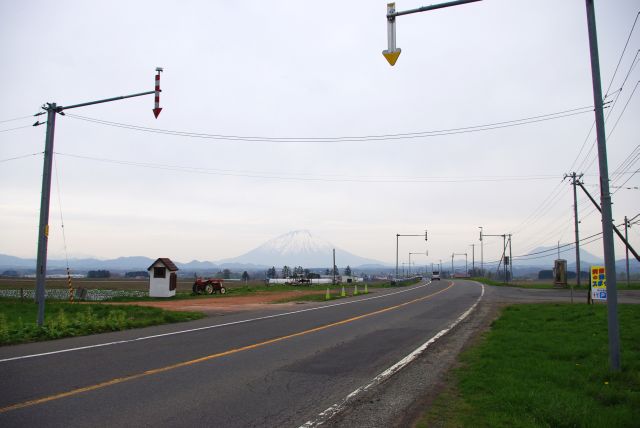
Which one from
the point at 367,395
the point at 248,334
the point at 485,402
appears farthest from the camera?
the point at 248,334

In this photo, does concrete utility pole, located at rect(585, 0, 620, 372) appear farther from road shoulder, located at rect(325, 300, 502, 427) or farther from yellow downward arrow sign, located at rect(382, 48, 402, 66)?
yellow downward arrow sign, located at rect(382, 48, 402, 66)

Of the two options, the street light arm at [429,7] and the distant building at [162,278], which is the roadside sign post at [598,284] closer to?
the street light arm at [429,7]

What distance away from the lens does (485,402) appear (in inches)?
237

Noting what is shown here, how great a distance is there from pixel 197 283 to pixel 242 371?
97.2ft

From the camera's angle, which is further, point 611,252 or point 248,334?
point 248,334

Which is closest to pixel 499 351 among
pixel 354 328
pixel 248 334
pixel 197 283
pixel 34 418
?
pixel 354 328

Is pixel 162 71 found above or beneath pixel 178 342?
above

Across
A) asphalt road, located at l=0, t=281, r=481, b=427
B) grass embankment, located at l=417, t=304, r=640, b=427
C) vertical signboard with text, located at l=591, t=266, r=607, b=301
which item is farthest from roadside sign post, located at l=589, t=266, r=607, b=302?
asphalt road, located at l=0, t=281, r=481, b=427

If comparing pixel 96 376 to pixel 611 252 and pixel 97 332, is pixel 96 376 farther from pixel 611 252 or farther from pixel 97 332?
pixel 611 252

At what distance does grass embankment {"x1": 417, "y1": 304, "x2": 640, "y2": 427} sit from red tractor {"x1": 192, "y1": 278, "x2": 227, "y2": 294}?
1123 inches

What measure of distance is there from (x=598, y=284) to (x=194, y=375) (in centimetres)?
1454

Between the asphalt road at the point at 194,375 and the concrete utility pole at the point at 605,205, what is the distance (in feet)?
12.3

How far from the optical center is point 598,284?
16.0 m

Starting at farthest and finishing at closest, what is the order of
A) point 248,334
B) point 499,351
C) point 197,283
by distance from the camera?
point 197,283
point 248,334
point 499,351
